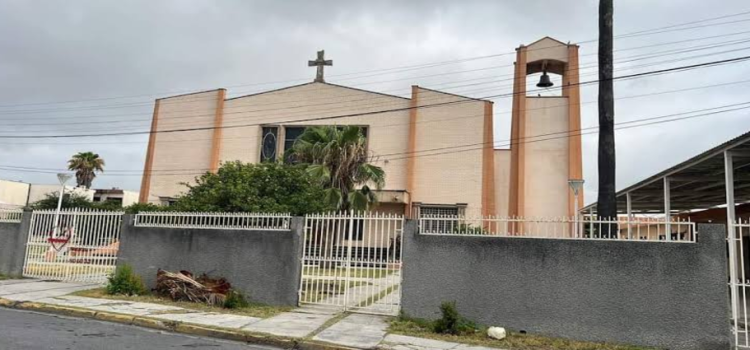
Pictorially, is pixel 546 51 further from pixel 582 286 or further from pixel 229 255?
pixel 229 255

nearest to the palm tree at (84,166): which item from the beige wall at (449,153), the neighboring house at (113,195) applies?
the neighboring house at (113,195)

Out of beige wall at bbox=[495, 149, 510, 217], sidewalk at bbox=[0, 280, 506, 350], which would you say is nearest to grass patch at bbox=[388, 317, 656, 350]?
sidewalk at bbox=[0, 280, 506, 350]

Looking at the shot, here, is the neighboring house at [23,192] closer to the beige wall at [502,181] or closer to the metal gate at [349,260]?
the beige wall at [502,181]

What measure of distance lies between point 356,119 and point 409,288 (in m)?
20.7

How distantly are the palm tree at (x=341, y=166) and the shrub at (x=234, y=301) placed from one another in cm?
861

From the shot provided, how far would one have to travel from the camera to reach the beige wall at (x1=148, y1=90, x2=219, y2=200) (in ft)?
102

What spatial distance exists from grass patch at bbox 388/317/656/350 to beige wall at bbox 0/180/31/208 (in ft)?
177

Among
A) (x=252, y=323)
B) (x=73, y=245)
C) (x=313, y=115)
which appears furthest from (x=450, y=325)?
(x=313, y=115)

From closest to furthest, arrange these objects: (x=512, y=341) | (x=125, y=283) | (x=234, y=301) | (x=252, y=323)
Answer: (x=512, y=341) → (x=252, y=323) → (x=234, y=301) → (x=125, y=283)

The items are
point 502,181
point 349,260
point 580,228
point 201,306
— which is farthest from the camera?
point 502,181

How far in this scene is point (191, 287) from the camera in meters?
11.0

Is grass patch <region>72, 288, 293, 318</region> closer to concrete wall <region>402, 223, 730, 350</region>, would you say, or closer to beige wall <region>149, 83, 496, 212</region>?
concrete wall <region>402, 223, 730, 350</region>

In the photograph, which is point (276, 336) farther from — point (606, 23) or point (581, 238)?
point (606, 23)

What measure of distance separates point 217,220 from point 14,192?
175 ft
